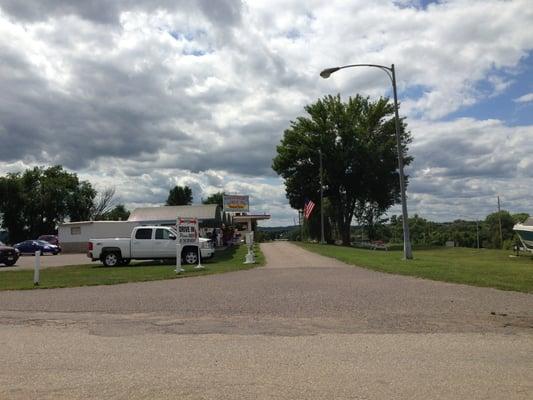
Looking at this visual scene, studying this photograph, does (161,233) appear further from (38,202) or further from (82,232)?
(38,202)

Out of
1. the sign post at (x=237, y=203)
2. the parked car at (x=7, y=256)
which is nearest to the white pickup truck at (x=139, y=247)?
the parked car at (x=7, y=256)

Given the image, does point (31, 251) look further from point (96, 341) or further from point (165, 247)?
point (96, 341)

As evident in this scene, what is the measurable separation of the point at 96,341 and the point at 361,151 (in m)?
49.2

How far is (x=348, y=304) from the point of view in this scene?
11.4 m

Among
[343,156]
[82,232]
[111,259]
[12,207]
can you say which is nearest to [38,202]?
[12,207]

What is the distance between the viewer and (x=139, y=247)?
27.0m

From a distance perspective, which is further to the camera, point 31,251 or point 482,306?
point 31,251

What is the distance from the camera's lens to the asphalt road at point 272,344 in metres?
5.66

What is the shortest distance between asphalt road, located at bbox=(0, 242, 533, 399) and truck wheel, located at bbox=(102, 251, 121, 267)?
1293 centimetres

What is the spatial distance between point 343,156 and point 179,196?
6448 cm

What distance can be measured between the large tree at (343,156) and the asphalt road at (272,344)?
4284 cm

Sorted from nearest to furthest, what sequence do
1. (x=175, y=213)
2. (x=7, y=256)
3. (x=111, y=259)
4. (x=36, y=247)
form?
(x=111, y=259) < (x=7, y=256) < (x=36, y=247) < (x=175, y=213)

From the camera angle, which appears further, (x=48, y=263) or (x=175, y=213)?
(x=175, y=213)

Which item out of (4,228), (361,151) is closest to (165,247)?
(361,151)
